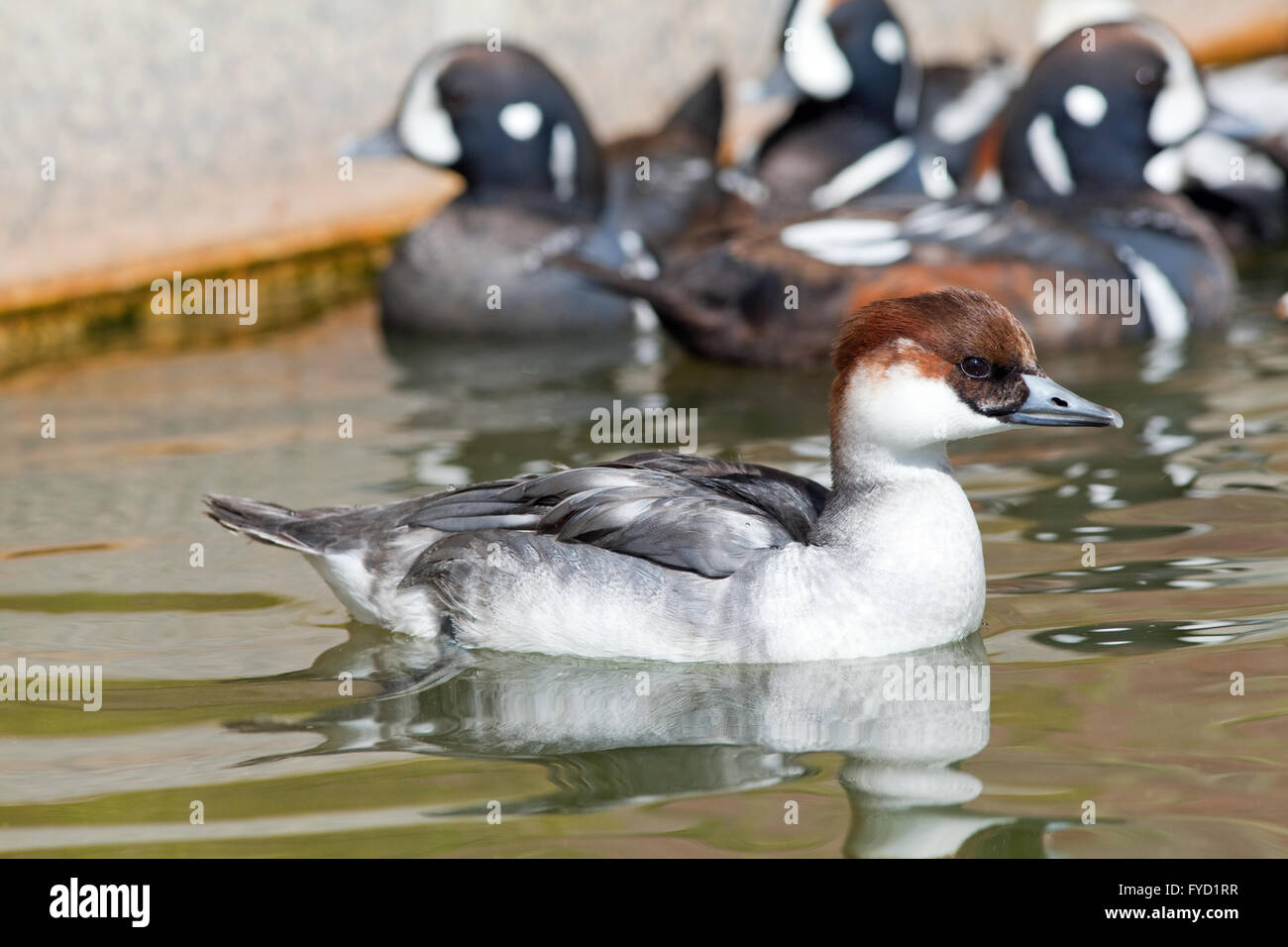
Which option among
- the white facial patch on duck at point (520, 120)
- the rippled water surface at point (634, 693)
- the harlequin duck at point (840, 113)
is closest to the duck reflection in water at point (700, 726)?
the rippled water surface at point (634, 693)

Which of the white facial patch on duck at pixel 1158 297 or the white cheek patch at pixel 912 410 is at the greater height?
the white facial patch on duck at pixel 1158 297

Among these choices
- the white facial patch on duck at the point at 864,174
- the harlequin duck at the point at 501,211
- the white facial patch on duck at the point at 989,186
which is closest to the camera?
the harlequin duck at the point at 501,211

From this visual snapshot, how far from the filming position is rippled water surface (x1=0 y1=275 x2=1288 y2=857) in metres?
4.39

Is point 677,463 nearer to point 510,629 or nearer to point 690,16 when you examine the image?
point 510,629

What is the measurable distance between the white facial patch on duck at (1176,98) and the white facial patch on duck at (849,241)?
177cm

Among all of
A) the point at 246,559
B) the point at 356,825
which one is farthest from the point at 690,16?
the point at 356,825

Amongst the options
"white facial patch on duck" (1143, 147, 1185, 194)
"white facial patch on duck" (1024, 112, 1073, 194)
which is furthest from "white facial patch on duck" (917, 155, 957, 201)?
"white facial patch on duck" (1143, 147, 1185, 194)

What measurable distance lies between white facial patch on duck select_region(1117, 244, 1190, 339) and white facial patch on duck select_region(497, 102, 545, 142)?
10.0ft

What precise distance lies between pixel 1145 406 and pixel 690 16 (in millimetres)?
5426

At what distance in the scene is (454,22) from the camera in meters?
11.3

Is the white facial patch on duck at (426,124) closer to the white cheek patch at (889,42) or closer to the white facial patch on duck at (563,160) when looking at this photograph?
the white facial patch on duck at (563,160)

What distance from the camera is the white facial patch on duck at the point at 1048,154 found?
9.36m

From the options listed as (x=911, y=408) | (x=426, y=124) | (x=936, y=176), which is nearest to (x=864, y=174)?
(x=936, y=176)

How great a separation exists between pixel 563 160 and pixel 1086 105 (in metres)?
2.69
